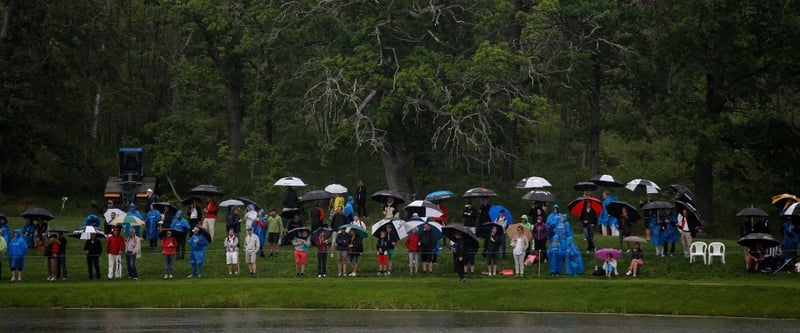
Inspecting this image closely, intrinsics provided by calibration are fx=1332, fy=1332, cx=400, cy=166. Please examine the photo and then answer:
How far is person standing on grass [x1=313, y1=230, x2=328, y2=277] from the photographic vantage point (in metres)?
38.2

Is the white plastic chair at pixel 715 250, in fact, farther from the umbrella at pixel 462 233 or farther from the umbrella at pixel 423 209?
the umbrella at pixel 423 209

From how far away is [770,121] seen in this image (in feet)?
183

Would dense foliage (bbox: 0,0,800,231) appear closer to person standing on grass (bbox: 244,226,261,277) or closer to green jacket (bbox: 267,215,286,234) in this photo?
green jacket (bbox: 267,215,286,234)

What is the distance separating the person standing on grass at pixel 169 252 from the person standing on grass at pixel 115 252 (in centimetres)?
122

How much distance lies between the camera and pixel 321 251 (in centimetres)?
3825

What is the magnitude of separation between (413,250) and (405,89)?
1725 centimetres

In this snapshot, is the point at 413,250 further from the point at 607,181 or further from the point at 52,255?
the point at 52,255

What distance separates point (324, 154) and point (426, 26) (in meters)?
7.21

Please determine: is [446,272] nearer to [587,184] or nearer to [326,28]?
[587,184]

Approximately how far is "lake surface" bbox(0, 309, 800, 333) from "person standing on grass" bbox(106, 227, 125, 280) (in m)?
3.82

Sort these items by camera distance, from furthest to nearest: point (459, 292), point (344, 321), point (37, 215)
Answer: point (37, 215)
point (459, 292)
point (344, 321)

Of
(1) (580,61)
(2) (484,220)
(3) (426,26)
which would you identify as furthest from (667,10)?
(2) (484,220)

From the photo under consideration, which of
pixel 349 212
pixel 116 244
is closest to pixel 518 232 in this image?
pixel 349 212

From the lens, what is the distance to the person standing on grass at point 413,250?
38562mm
